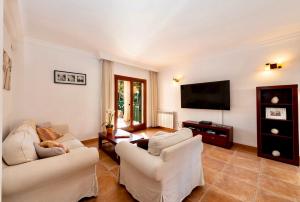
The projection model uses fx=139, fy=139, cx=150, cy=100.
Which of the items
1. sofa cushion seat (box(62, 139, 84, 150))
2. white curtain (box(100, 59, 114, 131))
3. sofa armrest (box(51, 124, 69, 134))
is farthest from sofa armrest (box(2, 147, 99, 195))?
white curtain (box(100, 59, 114, 131))

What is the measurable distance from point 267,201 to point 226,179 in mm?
493

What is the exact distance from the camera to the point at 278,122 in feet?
9.29

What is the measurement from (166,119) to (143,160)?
3.70m

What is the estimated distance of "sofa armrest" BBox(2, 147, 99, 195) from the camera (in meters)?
1.12

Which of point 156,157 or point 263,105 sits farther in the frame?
point 263,105

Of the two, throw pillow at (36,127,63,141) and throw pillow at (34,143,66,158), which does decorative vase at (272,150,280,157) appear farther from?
throw pillow at (36,127,63,141)

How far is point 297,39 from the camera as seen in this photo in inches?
106

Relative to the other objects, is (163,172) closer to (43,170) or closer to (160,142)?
(160,142)

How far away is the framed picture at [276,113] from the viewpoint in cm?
263

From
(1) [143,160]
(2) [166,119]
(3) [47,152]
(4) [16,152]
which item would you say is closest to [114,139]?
(3) [47,152]

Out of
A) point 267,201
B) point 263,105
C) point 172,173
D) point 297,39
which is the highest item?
point 297,39

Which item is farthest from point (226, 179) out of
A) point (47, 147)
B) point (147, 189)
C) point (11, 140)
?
Result: point (11, 140)

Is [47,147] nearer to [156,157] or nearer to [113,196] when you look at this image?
[113,196]

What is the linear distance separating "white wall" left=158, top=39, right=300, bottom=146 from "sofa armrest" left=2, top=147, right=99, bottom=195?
3384 mm
